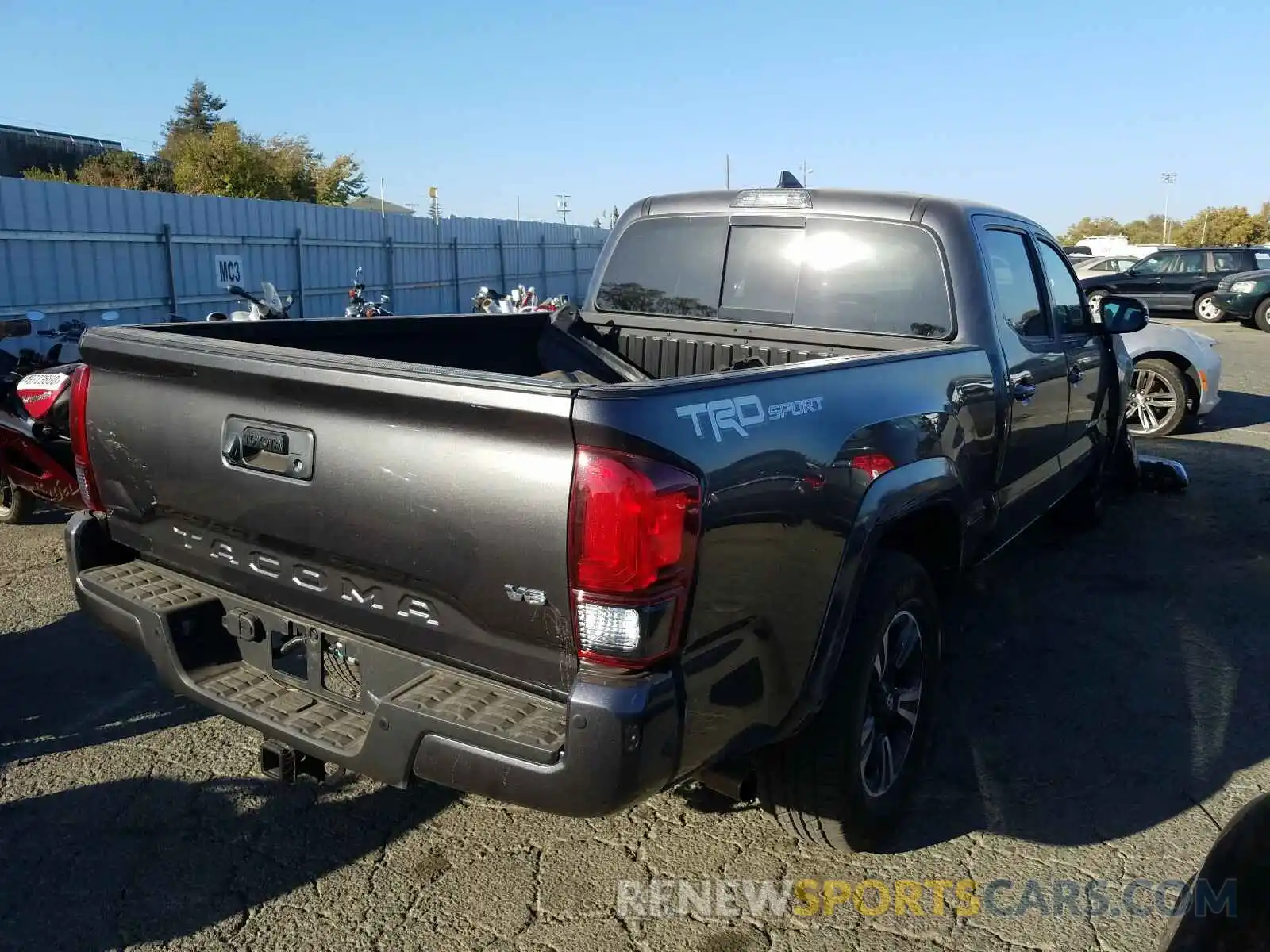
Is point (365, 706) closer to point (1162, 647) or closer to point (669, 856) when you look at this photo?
point (669, 856)

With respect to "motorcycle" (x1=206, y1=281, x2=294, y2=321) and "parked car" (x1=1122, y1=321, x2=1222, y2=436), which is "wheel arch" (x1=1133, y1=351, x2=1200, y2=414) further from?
"motorcycle" (x1=206, y1=281, x2=294, y2=321)

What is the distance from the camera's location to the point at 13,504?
244 inches

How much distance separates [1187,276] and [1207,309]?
2.96 feet

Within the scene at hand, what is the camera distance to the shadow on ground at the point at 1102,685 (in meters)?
3.39

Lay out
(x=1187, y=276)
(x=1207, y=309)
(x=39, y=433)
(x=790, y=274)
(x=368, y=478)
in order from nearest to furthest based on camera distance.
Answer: (x=368, y=478) → (x=790, y=274) → (x=39, y=433) → (x=1207, y=309) → (x=1187, y=276)

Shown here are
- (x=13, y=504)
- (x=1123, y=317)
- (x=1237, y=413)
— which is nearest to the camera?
(x=1123, y=317)

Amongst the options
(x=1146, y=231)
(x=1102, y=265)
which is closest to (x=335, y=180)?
(x=1102, y=265)

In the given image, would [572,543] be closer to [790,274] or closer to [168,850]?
[168,850]

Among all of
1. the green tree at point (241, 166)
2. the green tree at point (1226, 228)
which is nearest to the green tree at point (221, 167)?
the green tree at point (241, 166)

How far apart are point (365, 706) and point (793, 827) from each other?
4.27 feet

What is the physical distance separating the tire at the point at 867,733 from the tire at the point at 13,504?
17.5 feet

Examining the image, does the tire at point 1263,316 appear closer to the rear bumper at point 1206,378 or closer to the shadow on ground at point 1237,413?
the shadow on ground at point 1237,413

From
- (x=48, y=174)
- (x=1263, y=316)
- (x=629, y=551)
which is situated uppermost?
(x=48, y=174)

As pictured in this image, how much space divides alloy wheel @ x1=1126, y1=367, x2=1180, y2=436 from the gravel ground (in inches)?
224
